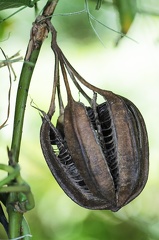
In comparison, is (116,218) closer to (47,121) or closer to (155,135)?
(155,135)

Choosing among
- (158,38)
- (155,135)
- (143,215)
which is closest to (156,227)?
(143,215)

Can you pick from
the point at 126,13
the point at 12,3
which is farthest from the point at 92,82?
the point at 12,3

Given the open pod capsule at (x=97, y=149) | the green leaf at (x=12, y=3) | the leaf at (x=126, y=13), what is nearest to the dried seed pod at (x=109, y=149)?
the open pod capsule at (x=97, y=149)

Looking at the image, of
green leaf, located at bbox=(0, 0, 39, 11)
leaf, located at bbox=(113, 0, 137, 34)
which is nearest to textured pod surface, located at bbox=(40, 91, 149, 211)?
green leaf, located at bbox=(0, 0, 39, 11)

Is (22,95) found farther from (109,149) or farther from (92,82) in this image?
(92,82)

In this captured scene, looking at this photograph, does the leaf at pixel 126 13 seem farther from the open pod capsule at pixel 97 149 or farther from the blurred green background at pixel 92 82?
the open pod capsule at pixel 97 149

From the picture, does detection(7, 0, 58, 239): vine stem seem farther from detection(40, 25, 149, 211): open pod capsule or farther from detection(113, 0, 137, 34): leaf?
detection(113, 0, 137, 34): leaf
